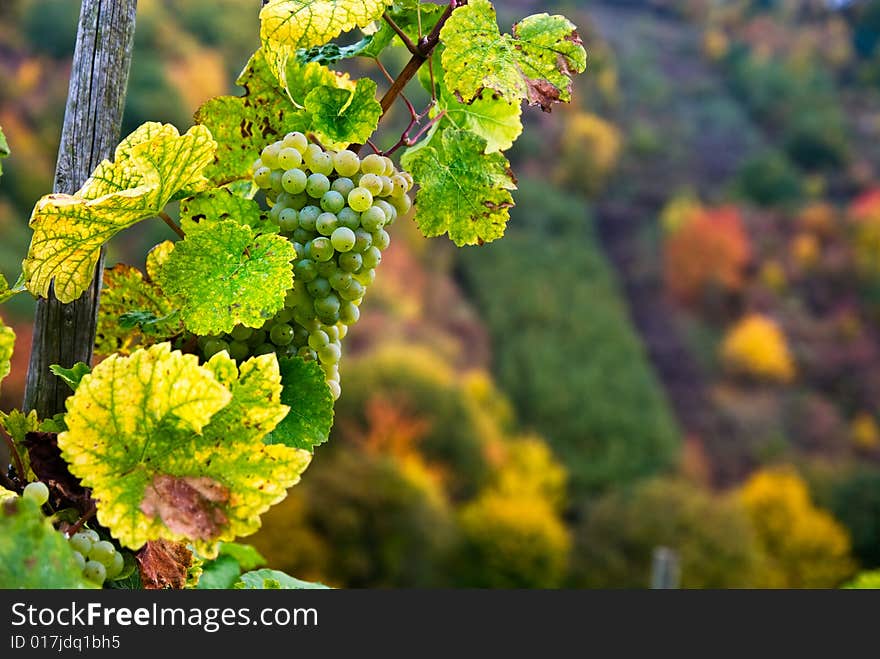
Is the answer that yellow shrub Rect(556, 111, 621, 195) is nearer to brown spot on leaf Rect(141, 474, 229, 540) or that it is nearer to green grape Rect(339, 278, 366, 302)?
green grape Rect(339, 278, 366, 302)

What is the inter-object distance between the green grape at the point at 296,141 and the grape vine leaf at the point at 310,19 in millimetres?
46

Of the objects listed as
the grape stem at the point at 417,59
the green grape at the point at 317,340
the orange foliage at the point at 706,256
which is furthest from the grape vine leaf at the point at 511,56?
the orange foliage at the point at 706,256

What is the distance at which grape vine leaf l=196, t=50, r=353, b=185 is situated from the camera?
43 centimetres

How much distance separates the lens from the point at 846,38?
56.8 ft

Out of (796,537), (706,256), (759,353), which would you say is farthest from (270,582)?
(706,256)

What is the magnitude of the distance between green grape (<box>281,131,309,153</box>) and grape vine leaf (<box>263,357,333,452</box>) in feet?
0.33

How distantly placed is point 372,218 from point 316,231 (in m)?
0.03

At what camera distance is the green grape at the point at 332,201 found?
0.40 m

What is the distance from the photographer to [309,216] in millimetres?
403

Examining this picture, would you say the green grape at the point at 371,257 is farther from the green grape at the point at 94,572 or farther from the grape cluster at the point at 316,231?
the green grape at the point at 94,572

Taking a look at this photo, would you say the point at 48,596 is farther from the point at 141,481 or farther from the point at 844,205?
the point at 844,205

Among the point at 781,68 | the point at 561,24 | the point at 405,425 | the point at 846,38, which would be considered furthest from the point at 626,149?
the point at 561,24

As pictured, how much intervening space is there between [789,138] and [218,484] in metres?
16.0

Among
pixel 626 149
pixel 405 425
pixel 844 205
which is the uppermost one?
pixel 626 149
